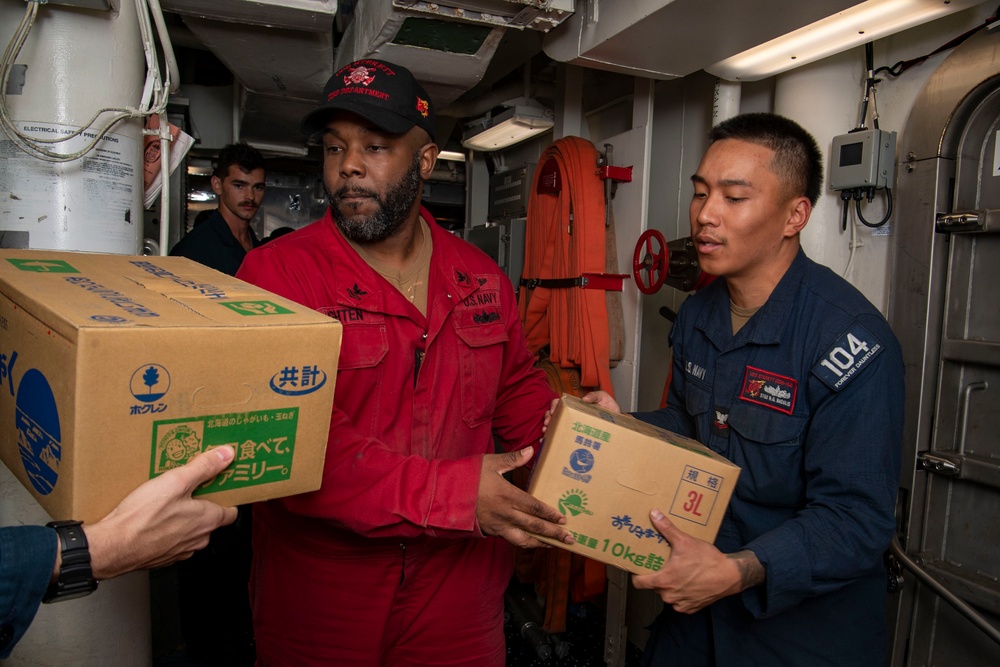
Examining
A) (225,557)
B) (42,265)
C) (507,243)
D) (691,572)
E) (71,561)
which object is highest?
(507,243)

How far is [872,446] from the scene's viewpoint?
1464mm

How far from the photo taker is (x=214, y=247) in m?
3.30

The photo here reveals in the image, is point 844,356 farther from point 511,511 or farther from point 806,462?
point 511,511

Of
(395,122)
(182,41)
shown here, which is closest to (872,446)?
(395,122)

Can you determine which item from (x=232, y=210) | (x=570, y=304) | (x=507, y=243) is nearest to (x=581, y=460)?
(x=570, y=304)

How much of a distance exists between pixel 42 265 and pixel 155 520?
0.57m

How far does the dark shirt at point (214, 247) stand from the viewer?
10.7 feet

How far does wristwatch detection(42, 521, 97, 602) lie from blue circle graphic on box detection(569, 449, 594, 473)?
33.1 inches

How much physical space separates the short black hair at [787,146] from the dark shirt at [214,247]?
7.96 feet

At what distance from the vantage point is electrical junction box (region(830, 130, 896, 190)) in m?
2.26

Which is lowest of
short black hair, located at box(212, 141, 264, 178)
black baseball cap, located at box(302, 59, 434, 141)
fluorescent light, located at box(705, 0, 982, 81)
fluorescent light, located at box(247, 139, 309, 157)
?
black baseball cap, located at box(302, 59, 434, 141)

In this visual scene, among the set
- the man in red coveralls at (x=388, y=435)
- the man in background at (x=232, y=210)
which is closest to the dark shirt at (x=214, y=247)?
the man in background at (x=232, y=210)

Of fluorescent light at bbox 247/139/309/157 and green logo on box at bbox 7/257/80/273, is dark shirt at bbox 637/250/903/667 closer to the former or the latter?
green logo on box at bbox 7/257/80/273

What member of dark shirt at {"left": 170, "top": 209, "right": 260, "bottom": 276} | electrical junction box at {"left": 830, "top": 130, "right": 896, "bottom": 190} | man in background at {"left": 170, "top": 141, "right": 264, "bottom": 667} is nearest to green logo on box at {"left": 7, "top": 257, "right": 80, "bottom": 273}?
man in background at {"left": 170, "top": 141, "right": 264, "bottom": 667}
